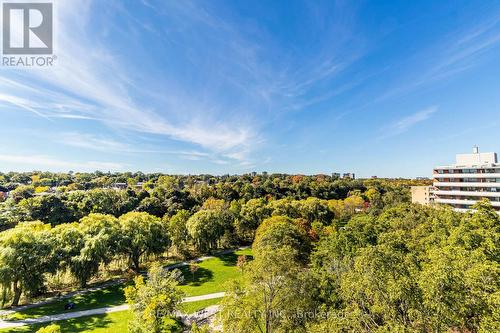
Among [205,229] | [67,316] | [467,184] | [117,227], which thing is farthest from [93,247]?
[467,184]

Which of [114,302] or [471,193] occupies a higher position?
[471,193]

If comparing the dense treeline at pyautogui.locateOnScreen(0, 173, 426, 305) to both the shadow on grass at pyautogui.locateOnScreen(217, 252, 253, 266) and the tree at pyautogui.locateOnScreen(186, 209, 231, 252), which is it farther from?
the shadow on grass at pyautogui.locateOnScreen(217, 252, 253, 266)

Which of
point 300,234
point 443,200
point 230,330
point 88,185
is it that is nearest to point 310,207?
point 300,234

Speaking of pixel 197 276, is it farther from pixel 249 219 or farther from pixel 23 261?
pixel 249 219

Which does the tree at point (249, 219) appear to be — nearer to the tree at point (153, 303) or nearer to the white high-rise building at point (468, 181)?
the tree at point (153, 303)

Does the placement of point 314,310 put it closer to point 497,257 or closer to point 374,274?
point 374,274

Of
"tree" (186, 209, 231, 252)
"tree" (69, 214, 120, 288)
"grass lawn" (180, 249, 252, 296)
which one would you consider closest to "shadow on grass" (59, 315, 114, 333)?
"tree" (69, 214, 120, 288)
